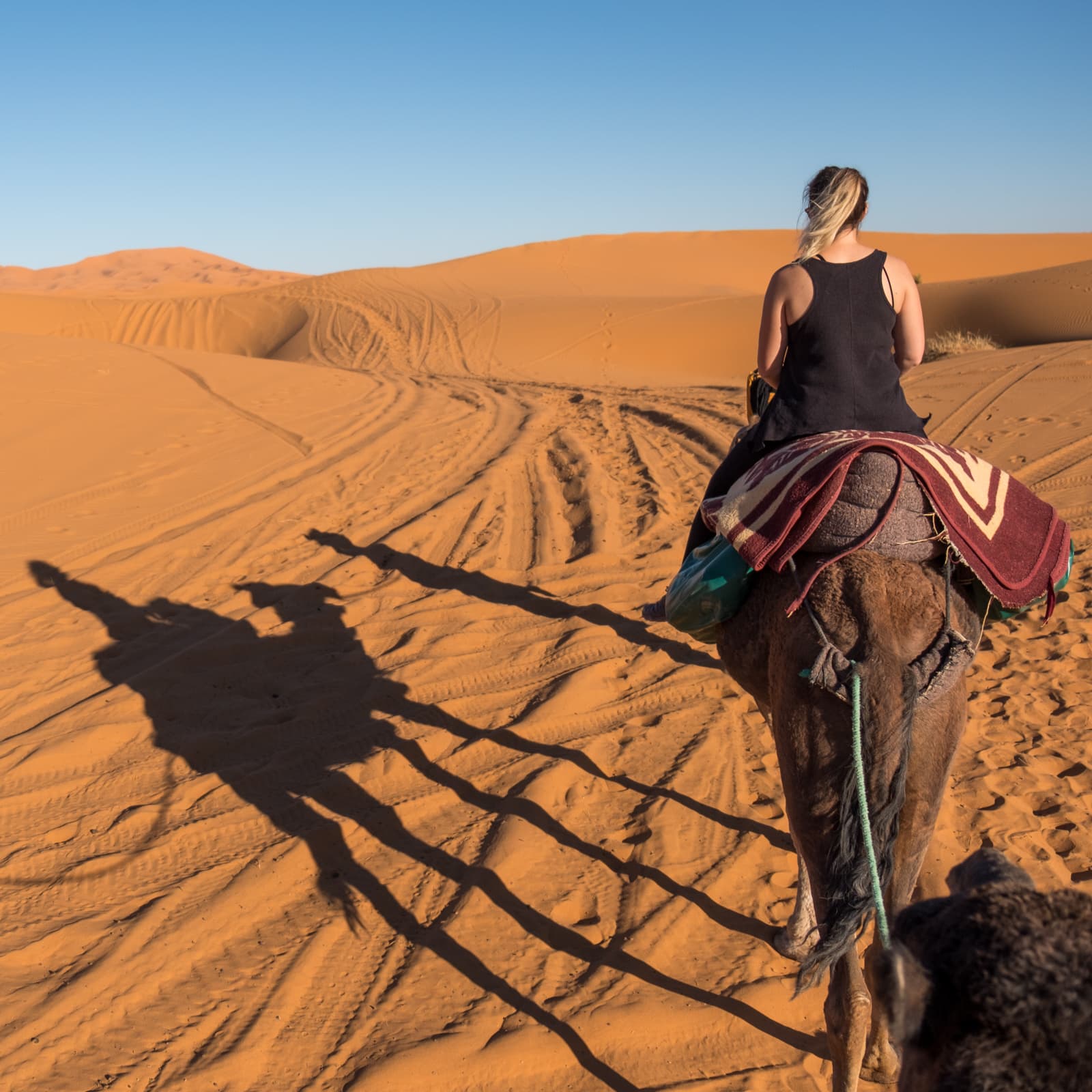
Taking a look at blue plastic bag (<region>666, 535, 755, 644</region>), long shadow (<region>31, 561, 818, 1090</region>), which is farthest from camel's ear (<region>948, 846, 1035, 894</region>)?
long shadow (<region>31, 561, 818, 1090</region>)

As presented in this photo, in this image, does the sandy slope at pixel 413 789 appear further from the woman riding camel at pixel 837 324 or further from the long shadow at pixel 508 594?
the woman riding camel at pixel 837 324

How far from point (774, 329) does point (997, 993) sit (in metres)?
2.34

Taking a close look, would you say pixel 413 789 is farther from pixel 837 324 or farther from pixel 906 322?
pixel 906 322

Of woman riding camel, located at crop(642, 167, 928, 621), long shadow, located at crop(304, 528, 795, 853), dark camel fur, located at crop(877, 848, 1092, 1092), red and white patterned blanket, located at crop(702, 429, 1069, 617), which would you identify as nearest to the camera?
dark camel fur, located at crop(877, 848, 1092, 1092)

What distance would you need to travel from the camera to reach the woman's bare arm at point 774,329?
3.02 metres

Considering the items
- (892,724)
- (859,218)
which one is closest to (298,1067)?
(892,724)

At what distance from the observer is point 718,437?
35.9 ft

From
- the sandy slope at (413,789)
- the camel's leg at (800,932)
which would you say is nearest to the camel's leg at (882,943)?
the sandy slope at (413,789)

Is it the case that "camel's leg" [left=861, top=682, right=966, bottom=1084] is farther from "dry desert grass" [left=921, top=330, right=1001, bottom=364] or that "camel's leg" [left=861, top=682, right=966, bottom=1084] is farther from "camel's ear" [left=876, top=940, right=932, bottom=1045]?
"dry desert grass" [left=921, top=330, right=1001, bottom=364]

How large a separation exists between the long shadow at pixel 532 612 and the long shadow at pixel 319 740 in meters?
0.39

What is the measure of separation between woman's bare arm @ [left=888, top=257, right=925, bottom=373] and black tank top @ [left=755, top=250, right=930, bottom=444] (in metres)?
0.08

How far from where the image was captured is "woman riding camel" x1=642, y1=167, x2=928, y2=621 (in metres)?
2.94

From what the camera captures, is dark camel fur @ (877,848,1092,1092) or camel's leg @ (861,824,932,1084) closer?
dark camel fur @ (877,848,1092,1092)

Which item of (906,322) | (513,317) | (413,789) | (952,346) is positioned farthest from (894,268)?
(513,317)
